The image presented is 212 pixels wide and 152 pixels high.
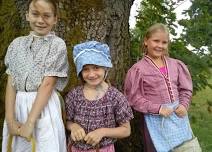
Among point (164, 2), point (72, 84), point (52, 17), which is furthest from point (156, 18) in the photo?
point (52, 17)

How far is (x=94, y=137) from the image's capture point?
365 centimetres

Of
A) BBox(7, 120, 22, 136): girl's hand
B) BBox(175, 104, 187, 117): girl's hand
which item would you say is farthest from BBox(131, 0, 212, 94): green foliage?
BBox(7, 120, 22, 136): girl's hand

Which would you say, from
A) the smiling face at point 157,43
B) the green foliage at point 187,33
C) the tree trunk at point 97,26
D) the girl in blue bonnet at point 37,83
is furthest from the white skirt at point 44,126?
the green foliage at point 187,33

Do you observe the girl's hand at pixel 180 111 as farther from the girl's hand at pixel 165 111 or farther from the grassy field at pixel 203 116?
the grassy field at pixel 203 116

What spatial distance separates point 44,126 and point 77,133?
24cm

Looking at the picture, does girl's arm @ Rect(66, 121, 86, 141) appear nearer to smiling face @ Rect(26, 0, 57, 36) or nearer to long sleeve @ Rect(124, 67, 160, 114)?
long sleeve @ Rect(124, 67, 160, 114)

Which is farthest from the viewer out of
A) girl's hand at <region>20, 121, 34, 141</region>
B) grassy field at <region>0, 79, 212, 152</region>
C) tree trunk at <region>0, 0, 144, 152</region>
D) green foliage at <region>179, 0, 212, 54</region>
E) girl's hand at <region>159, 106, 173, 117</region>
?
grassy field at <region>0, 79, 212, 152</region>

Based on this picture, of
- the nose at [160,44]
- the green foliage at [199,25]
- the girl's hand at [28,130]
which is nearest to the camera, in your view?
the girl's hand at [28,130]

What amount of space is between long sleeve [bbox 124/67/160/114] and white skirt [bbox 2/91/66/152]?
2.08ft

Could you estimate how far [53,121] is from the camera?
3.69m

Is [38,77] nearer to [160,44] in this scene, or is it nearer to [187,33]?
[160,44]

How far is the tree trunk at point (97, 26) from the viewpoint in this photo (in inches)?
171

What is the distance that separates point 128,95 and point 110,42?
0.61m

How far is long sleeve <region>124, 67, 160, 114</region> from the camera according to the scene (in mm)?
4039
